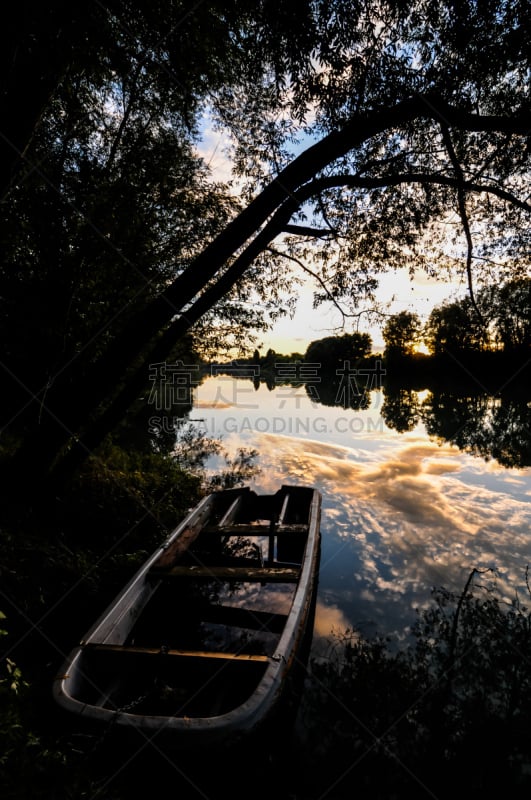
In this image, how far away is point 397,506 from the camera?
9.58 m

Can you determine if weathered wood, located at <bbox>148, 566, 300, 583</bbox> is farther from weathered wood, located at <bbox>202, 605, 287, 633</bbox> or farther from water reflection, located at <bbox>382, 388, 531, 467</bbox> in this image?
water reflection, located at <bbox>382, 388, 531, 467</bbox>

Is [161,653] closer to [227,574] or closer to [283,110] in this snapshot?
[227,574]

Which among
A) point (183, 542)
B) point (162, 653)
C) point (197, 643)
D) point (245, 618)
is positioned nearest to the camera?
point (162, 653)

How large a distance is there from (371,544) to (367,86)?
826cm

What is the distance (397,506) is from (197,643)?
6568mm

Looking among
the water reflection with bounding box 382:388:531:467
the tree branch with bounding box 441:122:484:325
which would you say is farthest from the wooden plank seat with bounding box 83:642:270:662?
the water reflection with bounding box 382:388:531:467

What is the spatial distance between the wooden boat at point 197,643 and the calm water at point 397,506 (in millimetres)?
987

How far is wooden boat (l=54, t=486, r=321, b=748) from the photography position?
103 inches

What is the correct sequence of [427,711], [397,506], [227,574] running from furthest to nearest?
[397,506]
[227,574]
[427,711]

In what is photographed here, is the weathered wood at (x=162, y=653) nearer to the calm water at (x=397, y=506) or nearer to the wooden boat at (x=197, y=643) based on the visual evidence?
the wooden boat at (x=197, y=643)

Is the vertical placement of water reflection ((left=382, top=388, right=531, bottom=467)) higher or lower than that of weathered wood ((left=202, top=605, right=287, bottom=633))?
higher

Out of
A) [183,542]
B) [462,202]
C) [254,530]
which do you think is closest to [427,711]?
[254,530]

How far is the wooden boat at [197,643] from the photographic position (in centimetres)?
262

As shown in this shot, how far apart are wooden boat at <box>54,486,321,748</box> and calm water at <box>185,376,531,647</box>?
0.99m
